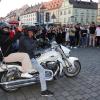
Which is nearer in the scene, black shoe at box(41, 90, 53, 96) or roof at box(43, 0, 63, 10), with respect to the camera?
black shoe at box(41, 90, 53, 96)

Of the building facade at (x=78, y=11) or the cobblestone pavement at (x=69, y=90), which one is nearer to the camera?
the cobblestone pavement at (x=69, y=90)

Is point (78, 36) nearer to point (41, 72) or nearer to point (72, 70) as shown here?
point (72, 70)

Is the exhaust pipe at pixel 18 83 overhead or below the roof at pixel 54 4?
below

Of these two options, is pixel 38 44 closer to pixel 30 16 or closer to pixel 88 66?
pixel 88 66

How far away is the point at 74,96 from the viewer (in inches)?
231

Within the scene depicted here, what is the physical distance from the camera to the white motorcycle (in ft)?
19.9

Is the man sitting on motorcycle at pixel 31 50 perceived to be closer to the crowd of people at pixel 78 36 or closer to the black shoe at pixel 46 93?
the black shoe at pixel 46 93

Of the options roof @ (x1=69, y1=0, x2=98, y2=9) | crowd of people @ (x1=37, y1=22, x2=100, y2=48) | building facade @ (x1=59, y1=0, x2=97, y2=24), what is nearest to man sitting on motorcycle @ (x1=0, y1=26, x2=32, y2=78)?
crowd of people @ (x1=37, y1=22, x2=100, y2=48)

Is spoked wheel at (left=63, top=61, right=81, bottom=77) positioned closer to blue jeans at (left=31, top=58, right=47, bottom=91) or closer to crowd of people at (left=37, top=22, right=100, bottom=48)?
blue jeans at (left=31, top=58, right=47, bottom=91)

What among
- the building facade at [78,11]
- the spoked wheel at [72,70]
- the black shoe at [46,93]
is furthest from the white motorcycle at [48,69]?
the building facade at [78,11]

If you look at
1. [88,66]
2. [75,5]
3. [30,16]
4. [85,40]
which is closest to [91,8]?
[75,5]

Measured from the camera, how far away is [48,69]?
266 inches

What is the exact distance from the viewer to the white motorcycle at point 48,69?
19.9 feet

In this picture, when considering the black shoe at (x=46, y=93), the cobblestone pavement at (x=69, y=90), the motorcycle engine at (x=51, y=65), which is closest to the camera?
the cobblestone pavement at (x=69, y=90)
